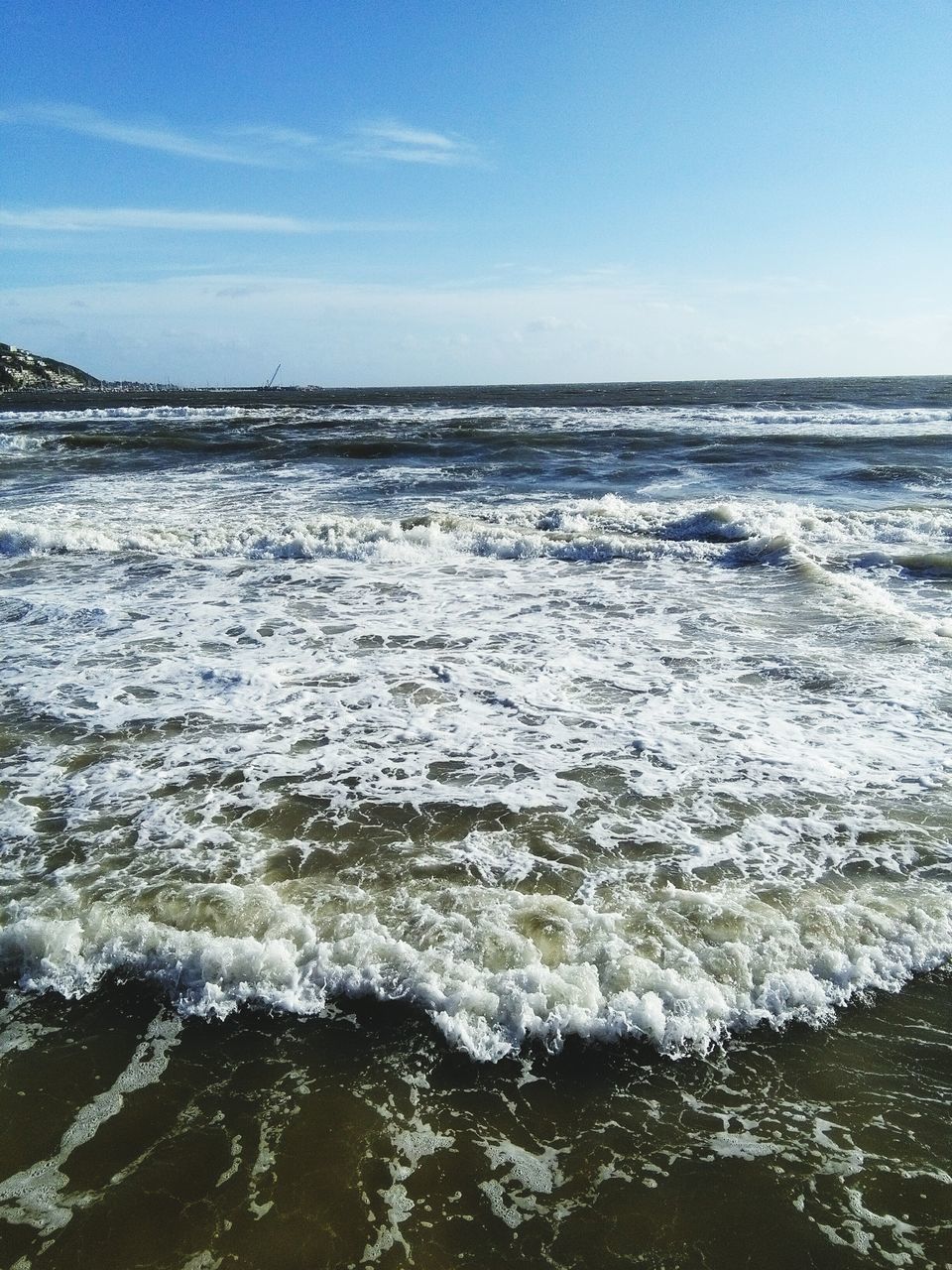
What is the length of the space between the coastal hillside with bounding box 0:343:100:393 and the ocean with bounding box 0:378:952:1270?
95.9 metres

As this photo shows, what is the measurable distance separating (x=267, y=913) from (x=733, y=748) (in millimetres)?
3658

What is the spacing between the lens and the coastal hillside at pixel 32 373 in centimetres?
8900

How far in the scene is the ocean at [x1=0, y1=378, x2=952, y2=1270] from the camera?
266 centimetres

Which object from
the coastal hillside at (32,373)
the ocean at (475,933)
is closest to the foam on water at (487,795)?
the ocean at (475,933)

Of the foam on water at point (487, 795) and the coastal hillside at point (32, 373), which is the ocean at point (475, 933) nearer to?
the foam on water at point (487, 795)

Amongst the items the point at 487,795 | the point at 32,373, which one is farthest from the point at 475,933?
the point at 32,373

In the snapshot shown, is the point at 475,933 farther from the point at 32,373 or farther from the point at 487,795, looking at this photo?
the point at 32,373

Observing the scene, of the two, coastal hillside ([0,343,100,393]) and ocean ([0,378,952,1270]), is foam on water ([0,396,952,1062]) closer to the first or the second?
ocean ([0,378,952,1270])

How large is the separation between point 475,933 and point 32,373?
370 ft

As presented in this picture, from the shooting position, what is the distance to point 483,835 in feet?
15.7

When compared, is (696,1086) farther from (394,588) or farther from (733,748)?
(394,588)

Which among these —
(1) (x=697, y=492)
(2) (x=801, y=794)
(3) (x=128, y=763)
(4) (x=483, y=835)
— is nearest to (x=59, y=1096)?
(4) (x=483, y=835)

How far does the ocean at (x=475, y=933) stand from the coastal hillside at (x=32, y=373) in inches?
3776

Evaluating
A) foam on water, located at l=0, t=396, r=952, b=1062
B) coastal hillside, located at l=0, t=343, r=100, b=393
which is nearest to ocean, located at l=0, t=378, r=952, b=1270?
foam on water, located at l=0, t=396, r=952, b=1062
